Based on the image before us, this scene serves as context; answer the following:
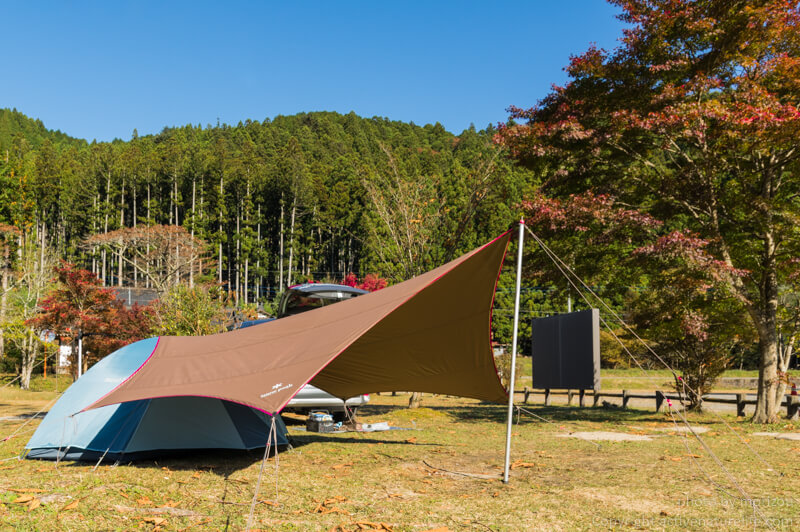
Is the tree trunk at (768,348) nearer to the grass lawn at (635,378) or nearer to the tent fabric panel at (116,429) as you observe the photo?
the tent fabric panel at (116,429)

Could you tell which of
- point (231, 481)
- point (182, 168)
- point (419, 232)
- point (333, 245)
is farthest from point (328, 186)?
point (231, 481)

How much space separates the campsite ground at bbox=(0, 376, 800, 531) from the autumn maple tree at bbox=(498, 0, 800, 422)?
3.82 m

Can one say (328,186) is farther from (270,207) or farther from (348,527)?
(348,527)

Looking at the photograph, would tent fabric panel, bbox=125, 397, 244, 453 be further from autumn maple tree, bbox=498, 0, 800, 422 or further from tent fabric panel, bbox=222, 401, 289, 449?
autumn maple tree, bbox=498, 0, 800, 422

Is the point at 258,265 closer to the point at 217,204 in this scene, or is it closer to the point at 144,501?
the point at 217,204

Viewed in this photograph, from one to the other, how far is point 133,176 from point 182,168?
4644 millimetres

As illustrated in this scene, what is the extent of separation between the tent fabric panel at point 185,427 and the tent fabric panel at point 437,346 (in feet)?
4.99

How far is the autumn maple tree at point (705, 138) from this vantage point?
35.5 feet

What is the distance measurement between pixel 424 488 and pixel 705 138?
9.00m

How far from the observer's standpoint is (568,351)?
497 inches

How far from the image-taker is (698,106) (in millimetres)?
10852

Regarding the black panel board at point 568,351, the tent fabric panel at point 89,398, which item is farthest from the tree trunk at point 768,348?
the tent fabric panel at point 89,398

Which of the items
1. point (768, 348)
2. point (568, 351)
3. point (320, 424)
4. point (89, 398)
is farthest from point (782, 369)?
point (89, 398)

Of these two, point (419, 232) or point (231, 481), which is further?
point (419, 232)
